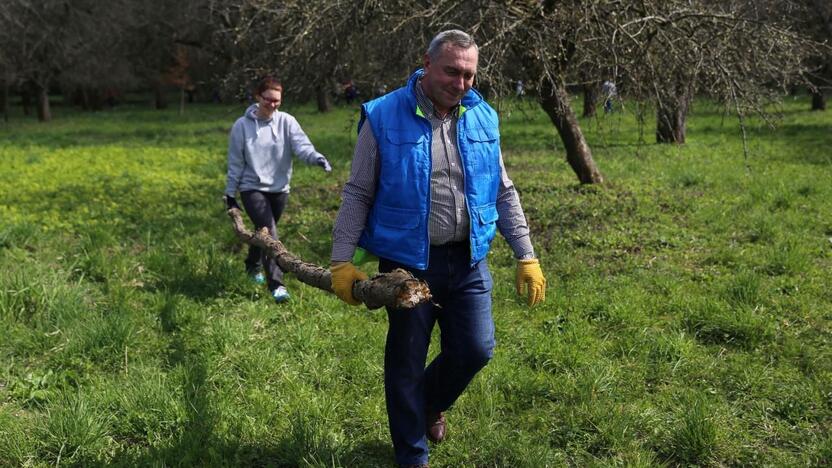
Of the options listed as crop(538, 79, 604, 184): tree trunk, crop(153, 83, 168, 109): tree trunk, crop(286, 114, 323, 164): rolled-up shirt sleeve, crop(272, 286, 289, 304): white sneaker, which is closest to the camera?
crop(272, 286, 289, 304): white sneaker

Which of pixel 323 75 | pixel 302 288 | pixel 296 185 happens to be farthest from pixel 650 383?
pixel 296 185

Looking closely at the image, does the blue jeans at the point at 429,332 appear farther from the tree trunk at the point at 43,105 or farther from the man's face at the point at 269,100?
the tree trunk at the point at 43,105

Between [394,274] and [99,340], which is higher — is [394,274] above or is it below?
above

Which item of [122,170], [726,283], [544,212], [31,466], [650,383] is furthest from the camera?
[122,170]

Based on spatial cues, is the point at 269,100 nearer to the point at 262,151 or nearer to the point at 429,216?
the point at 262,151

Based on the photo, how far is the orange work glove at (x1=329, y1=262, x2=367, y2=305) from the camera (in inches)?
108

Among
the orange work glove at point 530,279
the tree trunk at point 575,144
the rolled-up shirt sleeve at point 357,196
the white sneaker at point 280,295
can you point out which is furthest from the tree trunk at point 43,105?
the orange work glove at point 530,279

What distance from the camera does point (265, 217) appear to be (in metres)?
5.46

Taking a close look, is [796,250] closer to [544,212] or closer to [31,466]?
[544,212]

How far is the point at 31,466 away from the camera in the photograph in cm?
304

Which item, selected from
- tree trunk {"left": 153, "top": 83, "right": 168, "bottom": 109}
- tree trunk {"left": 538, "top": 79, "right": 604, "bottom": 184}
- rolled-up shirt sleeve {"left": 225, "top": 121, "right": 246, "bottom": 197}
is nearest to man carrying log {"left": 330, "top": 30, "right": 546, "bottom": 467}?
rolled-up shirt sleeve {"left": 225, "top": 121, "right": 246, "bottom": 197}

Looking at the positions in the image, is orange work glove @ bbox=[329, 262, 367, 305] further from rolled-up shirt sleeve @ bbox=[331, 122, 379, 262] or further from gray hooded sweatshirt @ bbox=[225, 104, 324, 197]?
gray hooded sweatshirt @ bbox=[225, 104, 324, 197]

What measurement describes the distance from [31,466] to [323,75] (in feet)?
20.9

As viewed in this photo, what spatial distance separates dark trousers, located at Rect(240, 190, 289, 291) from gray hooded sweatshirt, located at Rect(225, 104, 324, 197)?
0.08 meters
